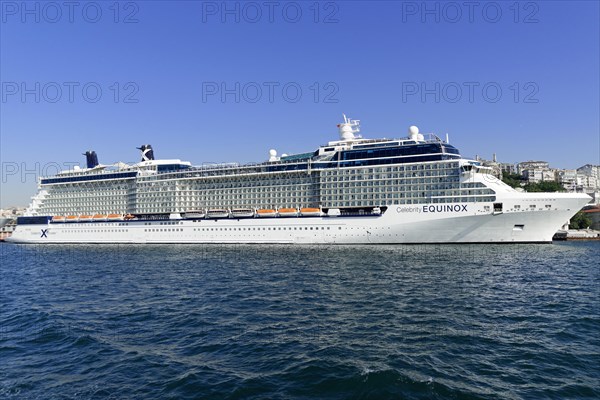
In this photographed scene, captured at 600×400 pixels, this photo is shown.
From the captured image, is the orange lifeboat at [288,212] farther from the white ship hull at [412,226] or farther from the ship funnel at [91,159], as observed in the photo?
the ship funnel at [91,159]

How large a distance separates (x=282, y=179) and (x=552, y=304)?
4575 cm

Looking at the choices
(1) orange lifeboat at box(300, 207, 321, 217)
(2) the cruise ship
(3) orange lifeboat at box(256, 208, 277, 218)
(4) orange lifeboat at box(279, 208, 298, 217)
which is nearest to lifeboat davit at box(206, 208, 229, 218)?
(2) the cruise ship

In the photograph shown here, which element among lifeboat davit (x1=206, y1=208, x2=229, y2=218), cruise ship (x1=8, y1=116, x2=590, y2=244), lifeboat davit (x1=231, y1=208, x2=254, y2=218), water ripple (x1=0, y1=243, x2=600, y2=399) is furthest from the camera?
lifeboat davit (x1=206, y1=208, x2=229, y2=218)

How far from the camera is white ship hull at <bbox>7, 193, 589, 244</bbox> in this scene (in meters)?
43.9

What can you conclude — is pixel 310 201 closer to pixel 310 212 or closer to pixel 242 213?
pixel 310 212

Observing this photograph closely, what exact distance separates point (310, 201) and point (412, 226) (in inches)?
667

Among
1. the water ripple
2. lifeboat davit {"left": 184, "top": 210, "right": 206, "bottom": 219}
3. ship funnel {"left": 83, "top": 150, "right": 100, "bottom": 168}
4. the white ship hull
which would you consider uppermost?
ship funnel {"left": 83, "top": 150, "right": 100, "bottom": 168}

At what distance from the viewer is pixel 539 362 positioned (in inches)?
506

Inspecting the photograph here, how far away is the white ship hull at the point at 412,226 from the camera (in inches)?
1727

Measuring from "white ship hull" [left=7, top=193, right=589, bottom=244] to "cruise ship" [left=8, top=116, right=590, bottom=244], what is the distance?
0.12 meters

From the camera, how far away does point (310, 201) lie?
194 feet

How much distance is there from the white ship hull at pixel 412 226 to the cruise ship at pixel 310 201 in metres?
0.12

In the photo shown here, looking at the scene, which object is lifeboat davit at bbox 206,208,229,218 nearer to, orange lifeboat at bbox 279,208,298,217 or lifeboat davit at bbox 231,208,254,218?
lifeboat davit at bbox 231,208,254,218

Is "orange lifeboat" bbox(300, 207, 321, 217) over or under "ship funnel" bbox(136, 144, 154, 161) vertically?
under
